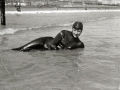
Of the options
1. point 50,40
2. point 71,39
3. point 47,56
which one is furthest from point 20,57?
point 71,39

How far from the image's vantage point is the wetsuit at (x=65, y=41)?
23.2ft

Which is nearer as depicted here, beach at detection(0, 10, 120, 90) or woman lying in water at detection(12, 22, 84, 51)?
beach at detection(0, 10, 120, 90)

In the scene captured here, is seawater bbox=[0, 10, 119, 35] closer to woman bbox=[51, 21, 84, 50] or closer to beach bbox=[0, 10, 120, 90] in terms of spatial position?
woman bbox=[51, 21, 84, 50]

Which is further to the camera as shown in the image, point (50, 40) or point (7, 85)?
point (50, 40)

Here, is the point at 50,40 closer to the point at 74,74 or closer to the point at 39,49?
the point at 39,49

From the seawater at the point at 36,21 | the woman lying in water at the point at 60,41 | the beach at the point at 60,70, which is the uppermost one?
the woman lying in water at the point at 60,41

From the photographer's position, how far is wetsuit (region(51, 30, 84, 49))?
23.2 ft

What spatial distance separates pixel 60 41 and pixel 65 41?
15cm

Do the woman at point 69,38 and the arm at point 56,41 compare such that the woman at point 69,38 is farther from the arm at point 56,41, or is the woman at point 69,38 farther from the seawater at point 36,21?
the seawater at point 36,21

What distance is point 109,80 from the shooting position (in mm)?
4734

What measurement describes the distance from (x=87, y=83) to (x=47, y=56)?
7.73 feet

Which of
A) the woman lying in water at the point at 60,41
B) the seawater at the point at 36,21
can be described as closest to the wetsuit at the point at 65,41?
the woman lying in water at the point at 60,41

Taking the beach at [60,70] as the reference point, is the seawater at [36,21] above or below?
below

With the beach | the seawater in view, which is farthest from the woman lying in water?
the seawater
